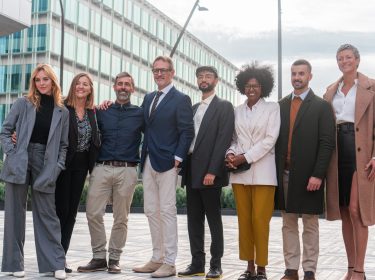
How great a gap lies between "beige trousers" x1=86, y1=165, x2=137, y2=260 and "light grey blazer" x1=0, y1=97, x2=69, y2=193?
2.17 ft

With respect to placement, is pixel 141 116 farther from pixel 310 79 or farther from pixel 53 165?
pixel 310 79

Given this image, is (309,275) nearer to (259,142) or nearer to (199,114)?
(259,142)

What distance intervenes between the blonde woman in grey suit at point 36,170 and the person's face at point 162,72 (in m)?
1.19

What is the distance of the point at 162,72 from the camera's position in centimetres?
733

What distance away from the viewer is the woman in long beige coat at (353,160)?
626 centimetres

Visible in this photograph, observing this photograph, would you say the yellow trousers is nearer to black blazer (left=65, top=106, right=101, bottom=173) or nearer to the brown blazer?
the brown blazer

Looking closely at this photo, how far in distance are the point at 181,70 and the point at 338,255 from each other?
60.6 metres

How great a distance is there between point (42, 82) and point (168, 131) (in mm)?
1495

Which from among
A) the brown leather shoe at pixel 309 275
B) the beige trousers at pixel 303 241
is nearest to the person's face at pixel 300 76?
the beige trousers at pixel 303 241

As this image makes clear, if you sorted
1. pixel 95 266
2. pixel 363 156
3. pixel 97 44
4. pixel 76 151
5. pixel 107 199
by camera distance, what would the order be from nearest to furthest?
pixel 363 156
pixel 76 151
pixel 95 266
pixel 107 199
pixel 97 44

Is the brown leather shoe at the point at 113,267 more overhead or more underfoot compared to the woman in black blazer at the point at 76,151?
more underfoot

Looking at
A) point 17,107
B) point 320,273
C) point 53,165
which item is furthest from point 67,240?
point 320,273

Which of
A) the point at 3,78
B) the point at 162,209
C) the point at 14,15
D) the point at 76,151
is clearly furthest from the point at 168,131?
the point at 3,78

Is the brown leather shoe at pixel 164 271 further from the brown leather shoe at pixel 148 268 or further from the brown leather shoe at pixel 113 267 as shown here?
the brown leather shoe at pixel 113 267
